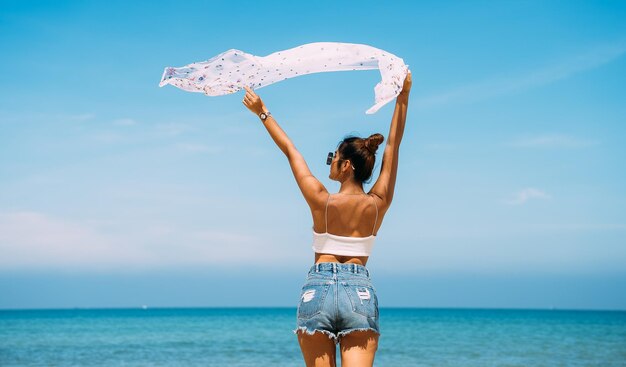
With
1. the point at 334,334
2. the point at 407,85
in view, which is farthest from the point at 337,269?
the point at 407,85

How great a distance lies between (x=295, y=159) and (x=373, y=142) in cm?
36

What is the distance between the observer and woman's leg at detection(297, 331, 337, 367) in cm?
329

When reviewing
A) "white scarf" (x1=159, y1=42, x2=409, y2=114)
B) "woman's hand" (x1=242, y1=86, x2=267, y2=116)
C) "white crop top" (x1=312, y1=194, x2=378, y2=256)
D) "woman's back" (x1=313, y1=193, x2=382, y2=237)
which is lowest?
"white crop top" (x1=312, y1=194, x2=378, y2=256)

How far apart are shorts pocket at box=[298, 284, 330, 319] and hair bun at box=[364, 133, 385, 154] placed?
632 millimetres

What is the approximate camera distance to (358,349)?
3.28 metres

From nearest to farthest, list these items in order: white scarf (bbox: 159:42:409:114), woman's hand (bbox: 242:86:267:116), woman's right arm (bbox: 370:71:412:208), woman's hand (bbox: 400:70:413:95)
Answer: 1. woman's right arm (bbox: 370:71:412:208)
2. woman's hand (bbox: 242:86:267:116)
3. woman's hand (bbox: 400:70:413:95)
4. white scarf (bbox: 159:42:409:114)

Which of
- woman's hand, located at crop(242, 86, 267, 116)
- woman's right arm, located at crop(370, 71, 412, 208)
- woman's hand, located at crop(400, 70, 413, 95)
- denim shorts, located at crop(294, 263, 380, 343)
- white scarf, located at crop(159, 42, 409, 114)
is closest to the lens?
denim shorts, located at crop(294, 263, 380, 343)

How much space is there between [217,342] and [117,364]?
26.3 ft

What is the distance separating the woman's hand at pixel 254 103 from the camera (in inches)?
140

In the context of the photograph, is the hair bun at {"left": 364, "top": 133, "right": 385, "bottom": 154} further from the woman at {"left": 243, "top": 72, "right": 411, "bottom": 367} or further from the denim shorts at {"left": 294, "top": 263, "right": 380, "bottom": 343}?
the denim shorts at {"left": 294, "top": 263, "right": 380, "bottom": 343}

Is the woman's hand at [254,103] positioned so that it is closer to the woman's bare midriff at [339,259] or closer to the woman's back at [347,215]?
the woman's back at [347,215]

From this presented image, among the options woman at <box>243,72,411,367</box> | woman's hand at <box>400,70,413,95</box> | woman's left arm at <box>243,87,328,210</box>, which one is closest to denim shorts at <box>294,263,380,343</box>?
woman at <box>243,72,411,367</box>

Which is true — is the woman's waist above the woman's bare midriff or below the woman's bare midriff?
below

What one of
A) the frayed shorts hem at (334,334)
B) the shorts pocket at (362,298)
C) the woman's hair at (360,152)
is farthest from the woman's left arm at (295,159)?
the frayed shorts hem at (334,334)
